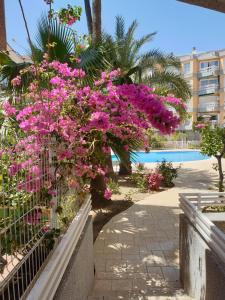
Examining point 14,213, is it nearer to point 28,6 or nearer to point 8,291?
point 8,291

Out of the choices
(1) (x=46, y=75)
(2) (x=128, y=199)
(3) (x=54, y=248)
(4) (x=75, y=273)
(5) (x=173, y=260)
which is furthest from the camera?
(2) (x=128, y=199)

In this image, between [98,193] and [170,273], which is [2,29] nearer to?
[170,273]

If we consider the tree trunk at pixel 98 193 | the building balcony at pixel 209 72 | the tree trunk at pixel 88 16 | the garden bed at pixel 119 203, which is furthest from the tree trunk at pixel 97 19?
the building balcony at pixel 209 72

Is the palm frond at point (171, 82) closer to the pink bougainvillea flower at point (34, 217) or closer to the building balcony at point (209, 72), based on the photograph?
the pink bougainvillea flower at point (34, 217)

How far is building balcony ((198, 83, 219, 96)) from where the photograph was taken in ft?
142

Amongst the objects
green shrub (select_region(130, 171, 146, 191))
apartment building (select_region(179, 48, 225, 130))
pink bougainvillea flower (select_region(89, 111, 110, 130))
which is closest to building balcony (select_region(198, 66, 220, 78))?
apartment building (select_region(179, 48, 225, 130))

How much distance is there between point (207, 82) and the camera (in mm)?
44531

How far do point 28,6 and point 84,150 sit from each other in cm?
163

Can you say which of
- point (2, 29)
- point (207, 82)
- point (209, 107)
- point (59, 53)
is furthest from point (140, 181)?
point (207, 82)

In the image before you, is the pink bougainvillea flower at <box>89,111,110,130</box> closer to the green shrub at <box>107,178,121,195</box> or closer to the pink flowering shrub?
the green shrub at <box>107,178,121,195</box>

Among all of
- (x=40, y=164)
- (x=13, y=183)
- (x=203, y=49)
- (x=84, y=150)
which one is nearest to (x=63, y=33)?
(x=84, y=150)

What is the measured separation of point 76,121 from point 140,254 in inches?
126

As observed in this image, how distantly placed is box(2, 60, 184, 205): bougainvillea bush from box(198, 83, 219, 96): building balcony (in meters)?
42.5

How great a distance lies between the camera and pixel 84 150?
3.59 metres
